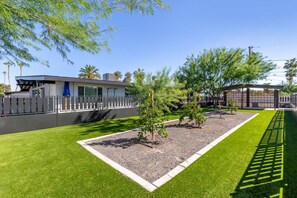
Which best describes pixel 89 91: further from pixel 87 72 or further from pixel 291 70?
pixel 291 70

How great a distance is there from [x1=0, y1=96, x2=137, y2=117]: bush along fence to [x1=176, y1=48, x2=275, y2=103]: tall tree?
791 centimetres

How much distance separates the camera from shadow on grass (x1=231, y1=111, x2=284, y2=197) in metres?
2.82

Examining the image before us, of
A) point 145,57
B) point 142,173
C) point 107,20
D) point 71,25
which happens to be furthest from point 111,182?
point 145,57

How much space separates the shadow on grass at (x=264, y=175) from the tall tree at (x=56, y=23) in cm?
417

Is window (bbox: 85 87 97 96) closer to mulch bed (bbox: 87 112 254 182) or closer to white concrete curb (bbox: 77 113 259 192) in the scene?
mulch bed (bbox: 87 112 254 182)

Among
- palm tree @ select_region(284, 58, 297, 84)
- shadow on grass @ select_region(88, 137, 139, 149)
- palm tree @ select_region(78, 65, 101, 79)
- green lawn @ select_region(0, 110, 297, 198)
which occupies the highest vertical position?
palm tree @ select_region(284, 58, 297, 84)

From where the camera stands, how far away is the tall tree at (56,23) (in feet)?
9.92

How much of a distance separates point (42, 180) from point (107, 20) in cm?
388

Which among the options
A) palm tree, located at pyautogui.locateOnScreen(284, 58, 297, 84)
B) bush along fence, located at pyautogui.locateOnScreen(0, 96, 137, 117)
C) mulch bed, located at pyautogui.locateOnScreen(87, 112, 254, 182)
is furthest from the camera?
palm tree, located at pyautogui.locateOnScreen(284, 58, 297, 84)

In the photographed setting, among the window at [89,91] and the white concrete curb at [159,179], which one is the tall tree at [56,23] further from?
the window at [89,91]

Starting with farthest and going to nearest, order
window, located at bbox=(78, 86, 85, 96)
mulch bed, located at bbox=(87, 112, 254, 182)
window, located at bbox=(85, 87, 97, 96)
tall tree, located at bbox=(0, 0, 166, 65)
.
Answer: window, located at bbox=(85, 87, 97, 96) → window, located at bbox=(78, 86, 85, 96) → mulch bed, located at bbox=(87, 112, 254, 182) → tall tree, located at bbox=(0, 0, 166, 65)

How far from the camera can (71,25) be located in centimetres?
361

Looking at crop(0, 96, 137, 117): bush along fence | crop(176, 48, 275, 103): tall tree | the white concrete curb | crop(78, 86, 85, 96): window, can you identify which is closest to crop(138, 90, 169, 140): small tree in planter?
the white concrete curb

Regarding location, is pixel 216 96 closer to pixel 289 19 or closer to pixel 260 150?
pixel 289 19
